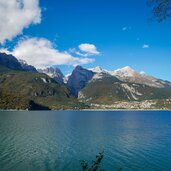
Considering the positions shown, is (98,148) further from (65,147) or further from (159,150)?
(159,150)

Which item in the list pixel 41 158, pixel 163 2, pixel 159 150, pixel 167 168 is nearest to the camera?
pixel 163 2

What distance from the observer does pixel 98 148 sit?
79312mm

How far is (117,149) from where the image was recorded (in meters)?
76.9

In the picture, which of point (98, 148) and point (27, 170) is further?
point (98, 148)

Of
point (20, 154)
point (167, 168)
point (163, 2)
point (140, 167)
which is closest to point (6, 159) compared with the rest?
point (20, 154)

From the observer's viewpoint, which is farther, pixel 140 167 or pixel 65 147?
pixel 65 147

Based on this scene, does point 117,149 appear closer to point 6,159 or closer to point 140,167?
point 140,167

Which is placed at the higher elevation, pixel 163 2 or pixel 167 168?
pixel 163 2

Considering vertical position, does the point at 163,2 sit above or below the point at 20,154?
above

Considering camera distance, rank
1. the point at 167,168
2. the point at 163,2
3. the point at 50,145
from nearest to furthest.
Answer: the point at 163,2 < the point at 167,168 < the point at 50,145

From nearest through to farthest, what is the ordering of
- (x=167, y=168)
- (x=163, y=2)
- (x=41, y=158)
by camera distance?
(x=163, y=2) < (x=167, y=168) < (x=41, y=158)

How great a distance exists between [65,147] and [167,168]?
3266cm

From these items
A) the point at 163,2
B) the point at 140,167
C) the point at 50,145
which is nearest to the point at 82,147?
the point at 50,145

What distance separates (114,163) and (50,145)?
2874 centimetres
